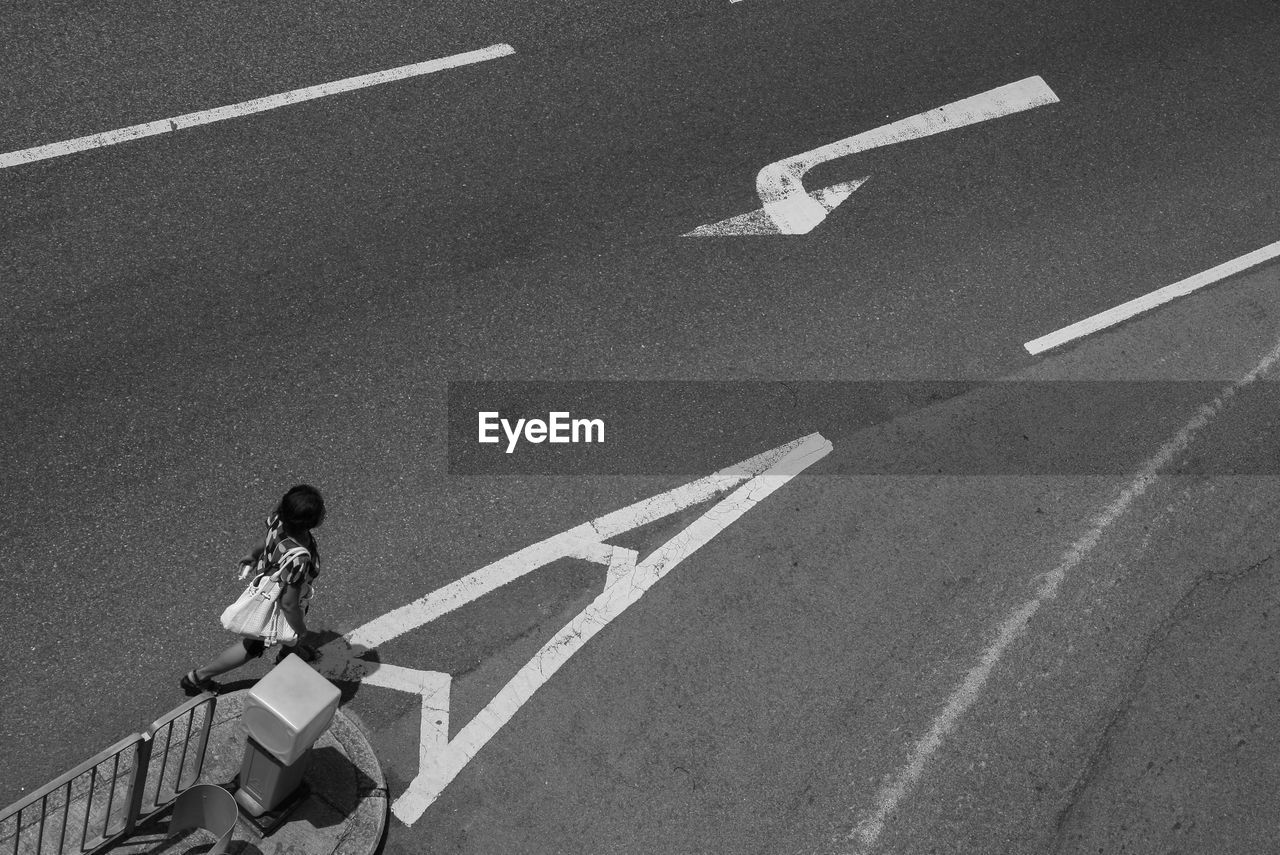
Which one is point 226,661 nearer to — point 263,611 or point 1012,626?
point 263,611

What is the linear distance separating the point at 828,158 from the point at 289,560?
522 cm

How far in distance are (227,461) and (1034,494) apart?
5.19 m

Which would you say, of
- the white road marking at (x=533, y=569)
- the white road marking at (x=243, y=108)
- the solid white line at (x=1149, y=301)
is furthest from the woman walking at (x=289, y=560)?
the solid white line at (x=1149, y=301)

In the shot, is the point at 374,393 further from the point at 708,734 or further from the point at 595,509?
the point at 708,734

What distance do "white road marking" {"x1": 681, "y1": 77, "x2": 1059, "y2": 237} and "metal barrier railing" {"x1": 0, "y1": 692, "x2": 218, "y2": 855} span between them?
15.2 feet

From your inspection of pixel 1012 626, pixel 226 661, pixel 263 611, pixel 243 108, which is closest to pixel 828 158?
pixel 1012 626

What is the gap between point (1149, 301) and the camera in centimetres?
772

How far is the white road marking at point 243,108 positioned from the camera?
285 inches

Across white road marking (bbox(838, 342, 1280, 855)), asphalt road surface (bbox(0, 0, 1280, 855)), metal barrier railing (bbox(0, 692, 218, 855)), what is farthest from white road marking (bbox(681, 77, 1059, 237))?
metal barrier railing (bbox(0, 692, 218, 855))

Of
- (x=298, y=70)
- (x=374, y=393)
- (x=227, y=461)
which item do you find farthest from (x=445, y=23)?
(x=227, y=461)

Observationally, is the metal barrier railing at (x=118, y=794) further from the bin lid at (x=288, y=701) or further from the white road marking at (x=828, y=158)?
the white road marking at (x=828, y=158)

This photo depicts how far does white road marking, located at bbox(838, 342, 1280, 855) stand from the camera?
5.61 m

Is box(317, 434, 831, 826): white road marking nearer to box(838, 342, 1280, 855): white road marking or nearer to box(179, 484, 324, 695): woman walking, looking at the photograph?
box(179, 484, 324, 695): woman walking

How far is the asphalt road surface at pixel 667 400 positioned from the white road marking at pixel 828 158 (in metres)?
0.11
